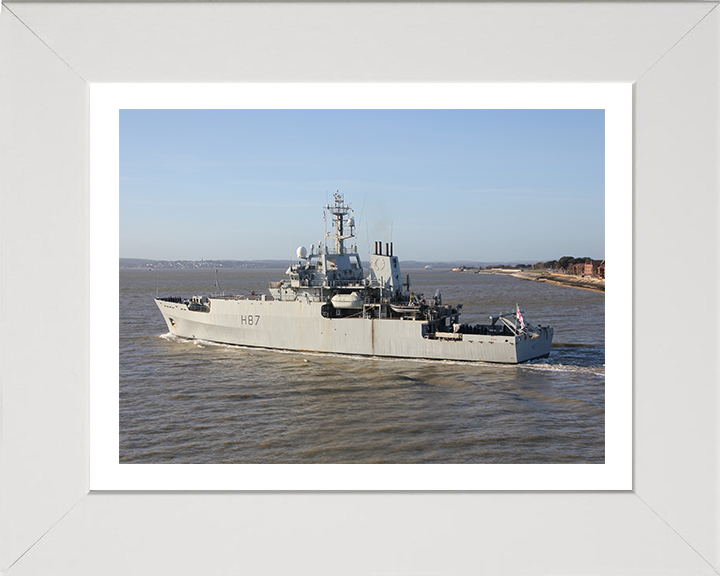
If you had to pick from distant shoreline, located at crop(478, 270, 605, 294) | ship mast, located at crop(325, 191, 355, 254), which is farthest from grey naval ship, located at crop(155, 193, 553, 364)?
distant shoreline, located at crop(478, 270, 605, 294)

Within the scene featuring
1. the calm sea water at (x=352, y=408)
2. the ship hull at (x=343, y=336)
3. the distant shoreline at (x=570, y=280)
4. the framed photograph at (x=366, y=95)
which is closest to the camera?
the framed photograph at (x=366, y=95)

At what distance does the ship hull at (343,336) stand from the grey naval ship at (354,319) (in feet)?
0.06

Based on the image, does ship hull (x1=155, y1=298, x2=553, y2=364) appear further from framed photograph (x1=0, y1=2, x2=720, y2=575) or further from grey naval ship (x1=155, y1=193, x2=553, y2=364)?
framed photograph (x1=0, y1=2, x2=720, y2=575)

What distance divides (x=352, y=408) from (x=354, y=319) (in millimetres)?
3275

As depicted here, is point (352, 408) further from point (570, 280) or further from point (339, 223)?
point (570, 280)

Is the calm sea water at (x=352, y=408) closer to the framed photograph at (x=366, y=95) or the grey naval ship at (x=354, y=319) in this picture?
the grey naval ship at (x=354, y=319)

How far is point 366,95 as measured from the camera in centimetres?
274

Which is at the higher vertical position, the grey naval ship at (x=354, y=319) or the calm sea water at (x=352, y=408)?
the grey naval ship at (x=354, y=319)

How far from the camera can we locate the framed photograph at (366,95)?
7.38 ft

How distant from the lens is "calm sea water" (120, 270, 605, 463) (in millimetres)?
5781

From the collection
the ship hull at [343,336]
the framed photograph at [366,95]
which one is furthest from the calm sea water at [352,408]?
the framed photograph at [366,95]

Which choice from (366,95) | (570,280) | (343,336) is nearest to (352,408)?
(343,336)
